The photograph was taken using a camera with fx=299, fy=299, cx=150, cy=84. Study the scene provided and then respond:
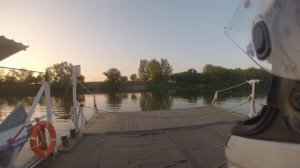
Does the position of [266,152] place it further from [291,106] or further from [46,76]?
[46,76]

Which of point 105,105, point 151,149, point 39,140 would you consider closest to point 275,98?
point 39,140

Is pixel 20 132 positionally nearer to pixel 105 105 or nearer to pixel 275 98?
pixel 275 98

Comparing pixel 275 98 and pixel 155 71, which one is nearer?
pixel 275 98

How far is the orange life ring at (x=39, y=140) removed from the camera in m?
5.20

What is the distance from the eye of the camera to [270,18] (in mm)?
1638

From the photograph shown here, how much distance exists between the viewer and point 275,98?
1.71 metres

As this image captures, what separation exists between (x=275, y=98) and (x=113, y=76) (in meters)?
111

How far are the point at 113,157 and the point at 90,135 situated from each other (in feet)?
8.09

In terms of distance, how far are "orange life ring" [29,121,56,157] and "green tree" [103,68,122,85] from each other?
104462 millimetres

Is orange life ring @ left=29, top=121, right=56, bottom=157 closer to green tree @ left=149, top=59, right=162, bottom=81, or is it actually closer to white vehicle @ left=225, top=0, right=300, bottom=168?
white vehicle @ left=225, top=0, right=300, bottom=168

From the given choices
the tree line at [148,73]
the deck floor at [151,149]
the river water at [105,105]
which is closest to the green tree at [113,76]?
the tree line at [148,73]

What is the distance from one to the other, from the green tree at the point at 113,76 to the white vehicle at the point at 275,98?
108793 mm

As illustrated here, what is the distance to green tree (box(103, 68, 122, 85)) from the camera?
362ft

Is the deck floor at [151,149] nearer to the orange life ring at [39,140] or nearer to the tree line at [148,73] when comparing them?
the orange life ring at [39,140]
